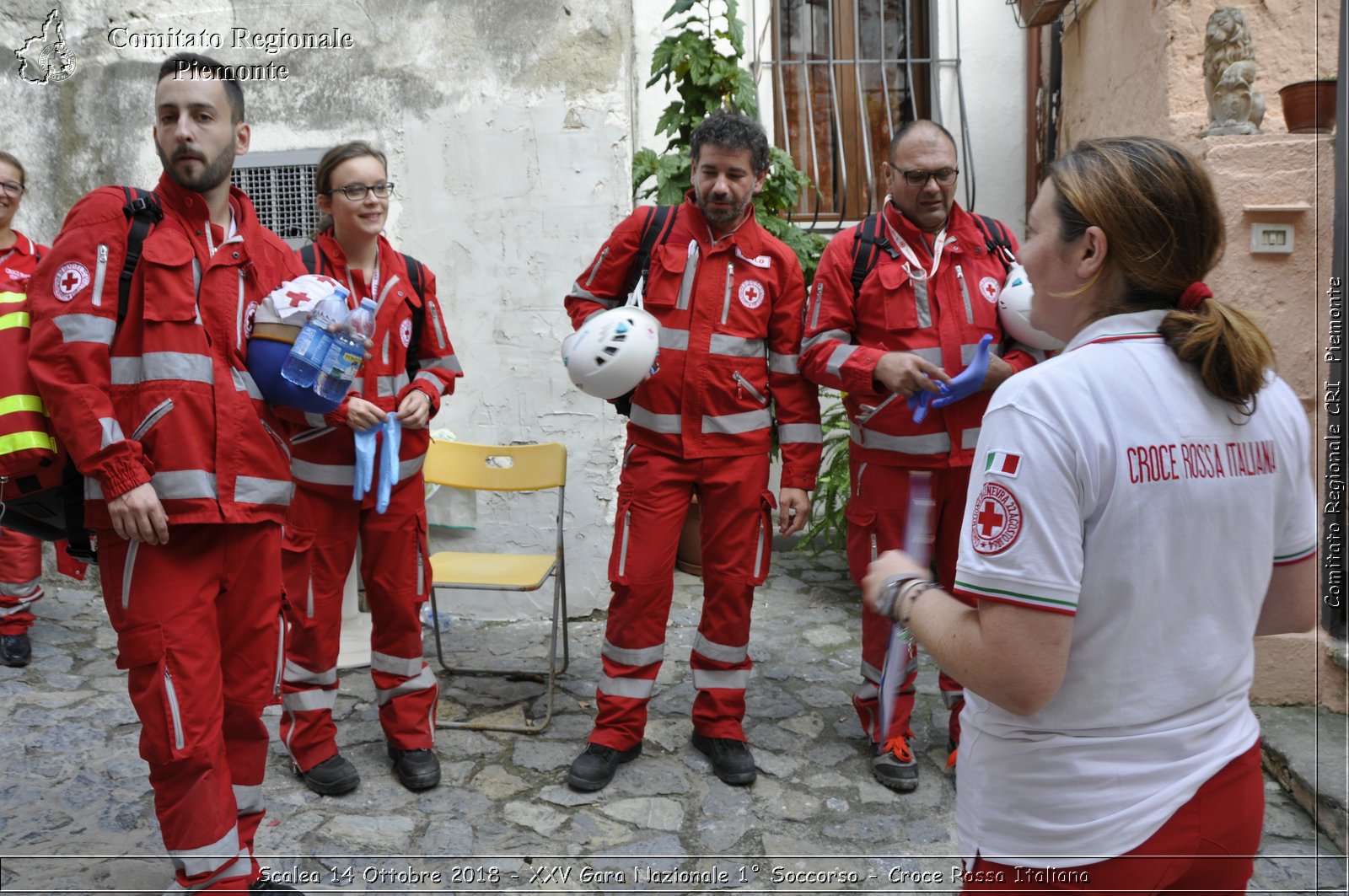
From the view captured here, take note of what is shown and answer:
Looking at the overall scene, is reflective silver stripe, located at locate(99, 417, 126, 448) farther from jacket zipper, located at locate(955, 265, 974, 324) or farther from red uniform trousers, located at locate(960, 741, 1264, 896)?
jacket zipper, located at locate(955, 265, 974, 324)

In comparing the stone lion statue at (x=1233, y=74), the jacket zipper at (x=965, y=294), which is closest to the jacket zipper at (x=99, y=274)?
the jacket zipper at (x=965, y=294)

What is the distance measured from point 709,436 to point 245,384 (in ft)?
5.58

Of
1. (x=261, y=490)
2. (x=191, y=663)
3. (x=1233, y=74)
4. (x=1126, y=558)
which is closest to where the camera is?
(x=1126, y=558)

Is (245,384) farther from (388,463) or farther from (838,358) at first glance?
(838,358)

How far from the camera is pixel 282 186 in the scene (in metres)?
5.92

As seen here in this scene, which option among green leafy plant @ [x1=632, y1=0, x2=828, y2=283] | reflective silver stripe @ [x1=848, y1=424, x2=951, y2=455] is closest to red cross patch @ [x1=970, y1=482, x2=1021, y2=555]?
reflective silver stripe @ [x1=848, y1=424, x2=951, y2=455]

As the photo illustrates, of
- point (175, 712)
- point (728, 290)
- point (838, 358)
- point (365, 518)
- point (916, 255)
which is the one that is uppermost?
point (916, 255)

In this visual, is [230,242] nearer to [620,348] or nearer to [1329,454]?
[620,348]

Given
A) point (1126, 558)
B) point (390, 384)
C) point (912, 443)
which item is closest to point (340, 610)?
point (390, 384)

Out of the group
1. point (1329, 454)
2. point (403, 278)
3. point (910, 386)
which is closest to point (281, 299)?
point (403, 278)

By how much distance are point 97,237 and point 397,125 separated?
3348 mm

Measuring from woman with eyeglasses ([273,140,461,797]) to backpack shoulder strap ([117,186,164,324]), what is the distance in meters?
0.98

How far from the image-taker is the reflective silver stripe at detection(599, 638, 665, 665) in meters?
4.00

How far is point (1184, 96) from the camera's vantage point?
15.5ft
